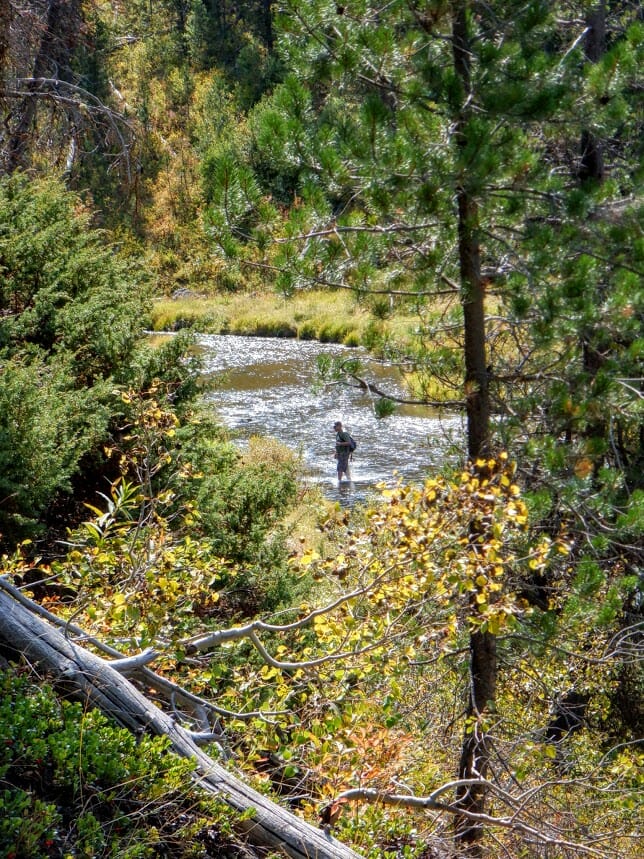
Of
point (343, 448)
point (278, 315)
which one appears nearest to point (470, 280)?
point (343, 448)

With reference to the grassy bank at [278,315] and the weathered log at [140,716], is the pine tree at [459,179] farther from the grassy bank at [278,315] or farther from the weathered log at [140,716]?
the grassy bank at [278,315]

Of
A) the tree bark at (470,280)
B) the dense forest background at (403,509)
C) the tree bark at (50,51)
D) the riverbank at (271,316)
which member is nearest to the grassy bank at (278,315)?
the riverbank at (271,316)

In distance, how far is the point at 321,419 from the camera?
68.0 feet

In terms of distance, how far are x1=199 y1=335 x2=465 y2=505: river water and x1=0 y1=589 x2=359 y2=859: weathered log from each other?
34.3ft

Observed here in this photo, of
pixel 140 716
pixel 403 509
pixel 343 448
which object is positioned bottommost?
pixel 343 448

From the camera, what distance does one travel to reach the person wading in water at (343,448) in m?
15.5

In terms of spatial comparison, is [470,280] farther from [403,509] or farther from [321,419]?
[321,419]

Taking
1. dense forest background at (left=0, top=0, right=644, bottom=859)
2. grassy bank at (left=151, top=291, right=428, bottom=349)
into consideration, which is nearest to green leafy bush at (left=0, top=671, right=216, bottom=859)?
dense forest background at (left=0, top=0, right=644, bottom=859)

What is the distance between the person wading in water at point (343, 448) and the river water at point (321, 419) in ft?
1.03

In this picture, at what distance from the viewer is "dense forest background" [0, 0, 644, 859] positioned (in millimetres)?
4008

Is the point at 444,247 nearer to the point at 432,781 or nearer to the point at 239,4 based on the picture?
the point at 432,781

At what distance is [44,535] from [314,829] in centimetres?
462

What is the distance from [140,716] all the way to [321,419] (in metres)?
17.1

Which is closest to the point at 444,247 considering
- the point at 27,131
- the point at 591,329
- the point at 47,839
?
the point at 591,329
